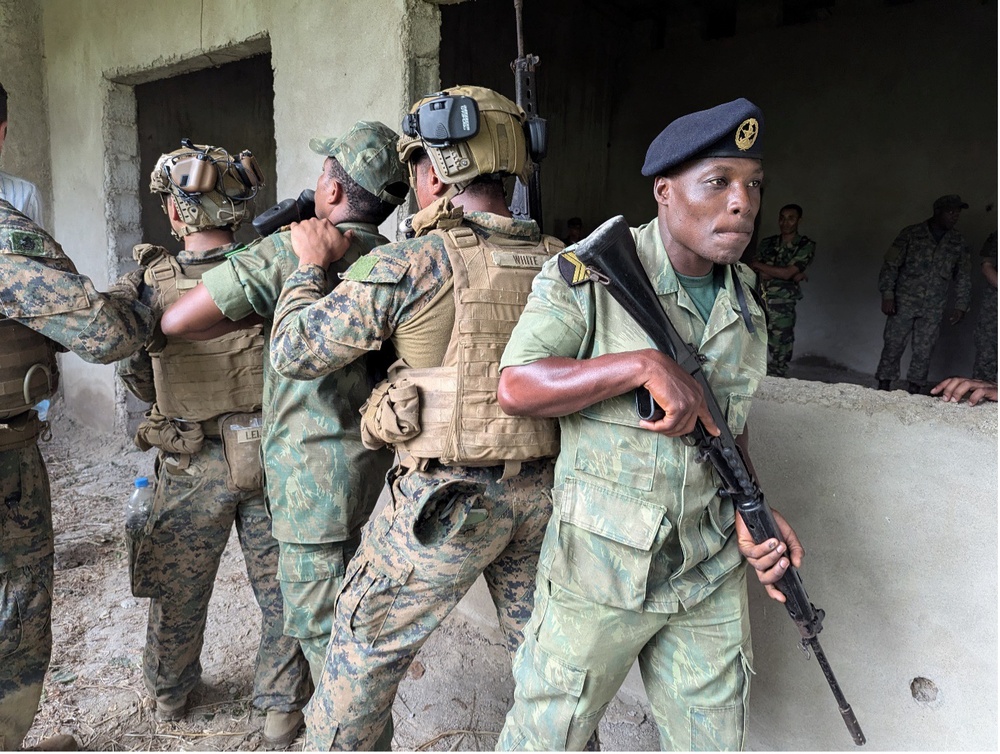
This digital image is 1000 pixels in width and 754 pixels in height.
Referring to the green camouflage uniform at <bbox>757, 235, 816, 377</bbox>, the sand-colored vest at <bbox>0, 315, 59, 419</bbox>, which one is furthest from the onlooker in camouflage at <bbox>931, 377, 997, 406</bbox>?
the green camouflage uniform at <bbox>757, 235, 816, 377</bbox>

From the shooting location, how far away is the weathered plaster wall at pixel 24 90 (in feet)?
17.0

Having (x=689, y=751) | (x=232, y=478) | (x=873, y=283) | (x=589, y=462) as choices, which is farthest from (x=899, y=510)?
(x=873, y=283)

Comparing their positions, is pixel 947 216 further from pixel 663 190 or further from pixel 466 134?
pixel 466 134

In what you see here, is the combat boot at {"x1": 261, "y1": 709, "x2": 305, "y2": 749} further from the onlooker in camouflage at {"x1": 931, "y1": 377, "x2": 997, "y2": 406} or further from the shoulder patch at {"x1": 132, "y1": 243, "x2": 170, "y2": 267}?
the onlooker in camouflage at {"x1": 931, "y1": 377, "x2": 997, "y2": 406}

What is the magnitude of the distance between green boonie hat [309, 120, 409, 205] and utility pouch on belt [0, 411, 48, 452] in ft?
3.80

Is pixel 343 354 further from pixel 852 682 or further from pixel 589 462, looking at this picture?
pixel 852 682

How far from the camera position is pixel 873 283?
838 centimetres

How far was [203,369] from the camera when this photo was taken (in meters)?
2.20

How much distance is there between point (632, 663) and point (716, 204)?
1.01 metres

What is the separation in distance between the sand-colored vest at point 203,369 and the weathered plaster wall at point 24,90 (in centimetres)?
421

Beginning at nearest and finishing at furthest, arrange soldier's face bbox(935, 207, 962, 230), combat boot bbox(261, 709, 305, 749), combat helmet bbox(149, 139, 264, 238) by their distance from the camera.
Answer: combat helmet bbox(149, 139, 264, 238), combat boot bbox(261, 709, 305, 749), soldier's face bbox(935, 207, 962, 230)

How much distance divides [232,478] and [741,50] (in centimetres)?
917

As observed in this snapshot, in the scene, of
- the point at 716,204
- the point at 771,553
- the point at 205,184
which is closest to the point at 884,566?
the point at 771,553

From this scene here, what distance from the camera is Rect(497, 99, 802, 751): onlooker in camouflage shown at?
137 cm
